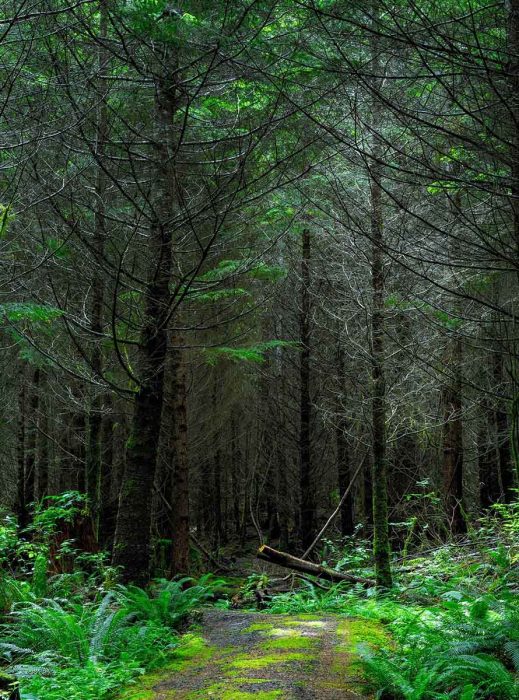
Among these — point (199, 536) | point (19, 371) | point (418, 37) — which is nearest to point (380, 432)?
point (418, 37)

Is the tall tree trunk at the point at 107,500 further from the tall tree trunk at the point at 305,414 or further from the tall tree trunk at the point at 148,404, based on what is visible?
the tall tree trunk at the point at 305,414

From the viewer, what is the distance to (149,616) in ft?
20.1

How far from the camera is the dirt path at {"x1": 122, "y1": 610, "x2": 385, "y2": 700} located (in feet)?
13.5

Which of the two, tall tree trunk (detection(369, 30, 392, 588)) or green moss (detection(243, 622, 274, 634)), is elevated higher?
tall tree trunk (detection(369, 30, 392, 588))

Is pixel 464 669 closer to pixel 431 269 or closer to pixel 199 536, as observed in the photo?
pixel 431 269

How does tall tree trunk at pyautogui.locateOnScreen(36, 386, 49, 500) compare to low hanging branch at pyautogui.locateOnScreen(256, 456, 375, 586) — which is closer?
low hanging branch at pyautogui.locateOnScreen(256, 456, 375, 586)

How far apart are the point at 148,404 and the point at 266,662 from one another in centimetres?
319

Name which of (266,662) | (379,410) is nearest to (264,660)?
(266,662)

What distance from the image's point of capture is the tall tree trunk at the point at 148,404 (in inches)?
269

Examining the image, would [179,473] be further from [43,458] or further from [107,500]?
[43,458]

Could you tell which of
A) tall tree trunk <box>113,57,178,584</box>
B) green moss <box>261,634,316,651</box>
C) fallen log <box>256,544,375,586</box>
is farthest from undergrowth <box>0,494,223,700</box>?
fallen log <box>256,544,375,586</box>

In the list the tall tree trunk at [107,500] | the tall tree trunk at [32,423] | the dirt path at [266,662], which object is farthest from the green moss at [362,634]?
the tall tree trunk at [32,423]

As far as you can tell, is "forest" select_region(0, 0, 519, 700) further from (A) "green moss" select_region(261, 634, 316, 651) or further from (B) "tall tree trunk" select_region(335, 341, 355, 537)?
(B) "tall tree trunk" select_region(335, 341, 355, 537)

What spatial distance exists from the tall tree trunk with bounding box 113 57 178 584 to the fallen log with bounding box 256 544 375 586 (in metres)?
2.89
